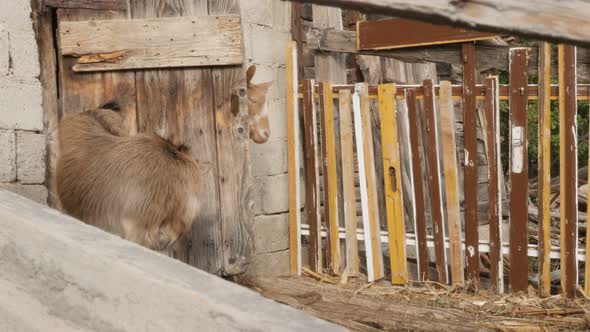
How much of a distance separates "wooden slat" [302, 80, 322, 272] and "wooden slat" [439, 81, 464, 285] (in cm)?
103

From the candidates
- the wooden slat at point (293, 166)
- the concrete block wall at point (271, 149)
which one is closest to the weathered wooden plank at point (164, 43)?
the concrete block wall at point (271, 149)

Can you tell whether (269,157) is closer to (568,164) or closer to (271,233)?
(271,233)

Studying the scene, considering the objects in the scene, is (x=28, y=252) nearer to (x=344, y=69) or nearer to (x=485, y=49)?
(x=485, y=49)

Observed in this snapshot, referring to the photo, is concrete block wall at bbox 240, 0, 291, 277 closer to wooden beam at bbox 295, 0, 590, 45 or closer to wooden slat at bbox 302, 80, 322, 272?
wooden slat at bbox 302, 80, 322, 272

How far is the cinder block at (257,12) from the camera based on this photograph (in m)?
4.85

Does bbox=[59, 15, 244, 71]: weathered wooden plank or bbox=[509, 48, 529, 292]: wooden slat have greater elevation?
bbox=[59, 15, 244, 71]: weathered wooden plank

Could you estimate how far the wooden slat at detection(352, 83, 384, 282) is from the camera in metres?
5.20

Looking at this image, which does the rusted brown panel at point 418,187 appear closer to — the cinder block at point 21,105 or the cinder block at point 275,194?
the cinder block at point 275,194

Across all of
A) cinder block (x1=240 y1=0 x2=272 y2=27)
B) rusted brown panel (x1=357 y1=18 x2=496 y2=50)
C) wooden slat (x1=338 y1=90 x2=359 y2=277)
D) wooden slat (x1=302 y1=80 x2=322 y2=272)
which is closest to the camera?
cinder block (x1=240 y1=0 x2=272 y2=27)

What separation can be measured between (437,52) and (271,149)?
174 centimetres

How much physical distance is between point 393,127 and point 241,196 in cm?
175

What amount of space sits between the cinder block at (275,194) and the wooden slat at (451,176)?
121 cm

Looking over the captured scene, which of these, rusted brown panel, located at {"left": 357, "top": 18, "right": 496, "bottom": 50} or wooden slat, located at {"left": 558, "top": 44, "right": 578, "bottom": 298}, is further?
rusted brown panel, located at {"left": 357, "top": 18, "right": 496, "bottom": 50}

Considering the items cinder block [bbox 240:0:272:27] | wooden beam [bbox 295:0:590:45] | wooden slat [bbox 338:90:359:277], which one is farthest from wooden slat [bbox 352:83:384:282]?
wooden beam [bbox 295:0:590:45]
